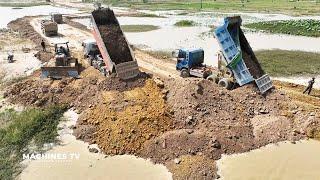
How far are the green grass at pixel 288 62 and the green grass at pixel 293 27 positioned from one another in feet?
40.4

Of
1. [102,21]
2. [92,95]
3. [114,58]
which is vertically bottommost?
[92,95]

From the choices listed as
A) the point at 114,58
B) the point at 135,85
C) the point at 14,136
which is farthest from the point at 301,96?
the point at 14,136

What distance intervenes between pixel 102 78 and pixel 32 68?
30.1 feet

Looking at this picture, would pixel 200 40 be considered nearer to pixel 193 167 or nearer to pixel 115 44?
pixel 115 44

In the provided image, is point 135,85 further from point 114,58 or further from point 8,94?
point 8,94

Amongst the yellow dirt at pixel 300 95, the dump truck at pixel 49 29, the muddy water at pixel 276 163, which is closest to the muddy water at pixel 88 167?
the muddy water at pixel 276 163

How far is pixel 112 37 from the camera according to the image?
27.5 meters

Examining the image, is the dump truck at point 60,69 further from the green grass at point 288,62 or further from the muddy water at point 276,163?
the green grass at point 288,62

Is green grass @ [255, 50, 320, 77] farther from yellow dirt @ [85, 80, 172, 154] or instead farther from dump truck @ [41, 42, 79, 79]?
dump truck @ [41, 42, 79, 79]

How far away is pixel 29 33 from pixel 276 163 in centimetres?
3817

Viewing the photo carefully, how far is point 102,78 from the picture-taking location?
2622 centimetres

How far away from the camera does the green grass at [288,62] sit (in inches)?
1252

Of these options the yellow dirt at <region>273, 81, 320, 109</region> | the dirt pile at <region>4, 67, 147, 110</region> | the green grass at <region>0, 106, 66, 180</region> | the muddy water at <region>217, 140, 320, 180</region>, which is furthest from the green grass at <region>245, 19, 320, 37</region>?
the green grass at <region>0, 106, 66, 180</region>

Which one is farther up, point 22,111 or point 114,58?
point 114,58
